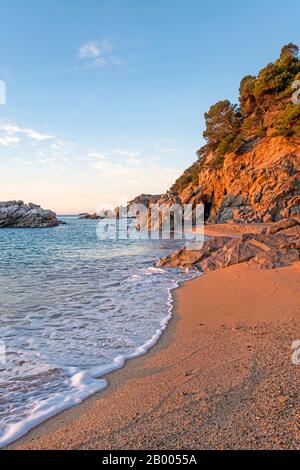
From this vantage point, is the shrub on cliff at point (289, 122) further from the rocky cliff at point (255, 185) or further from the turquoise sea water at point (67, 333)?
the turquoise sea water at point (67, 333)

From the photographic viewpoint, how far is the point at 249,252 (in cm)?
1109

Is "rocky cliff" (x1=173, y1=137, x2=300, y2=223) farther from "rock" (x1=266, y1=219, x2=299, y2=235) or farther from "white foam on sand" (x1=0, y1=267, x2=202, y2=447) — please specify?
"white foam on sand" (x1=0, y1=267, x2=202, y2=447)

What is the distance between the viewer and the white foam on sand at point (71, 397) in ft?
9.61

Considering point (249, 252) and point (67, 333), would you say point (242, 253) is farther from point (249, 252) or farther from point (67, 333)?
point (67, 333)

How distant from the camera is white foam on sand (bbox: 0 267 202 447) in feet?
9.61

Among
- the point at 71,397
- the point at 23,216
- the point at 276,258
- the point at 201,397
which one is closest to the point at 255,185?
the point at 276,258

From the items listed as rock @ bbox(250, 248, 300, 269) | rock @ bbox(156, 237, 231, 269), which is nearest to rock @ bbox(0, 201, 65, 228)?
rock @ bbox(156, 237, 231, 269)

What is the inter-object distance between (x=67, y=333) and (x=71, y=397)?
2265 millimetres

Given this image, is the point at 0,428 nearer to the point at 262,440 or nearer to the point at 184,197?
the point at 262,440

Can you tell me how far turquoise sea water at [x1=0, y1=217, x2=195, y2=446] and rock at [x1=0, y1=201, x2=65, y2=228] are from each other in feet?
224

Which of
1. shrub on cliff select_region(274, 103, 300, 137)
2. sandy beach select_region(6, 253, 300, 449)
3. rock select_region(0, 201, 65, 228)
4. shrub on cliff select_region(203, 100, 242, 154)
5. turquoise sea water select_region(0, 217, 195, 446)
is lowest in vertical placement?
turquoise sea water select_region(0, 217, 195, 446)

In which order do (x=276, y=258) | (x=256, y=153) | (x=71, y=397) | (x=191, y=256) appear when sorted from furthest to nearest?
1. (x=256, y=153)
2. (x=191, y=256)
3. (x=276, y=258)
4. (x=71, y=397)

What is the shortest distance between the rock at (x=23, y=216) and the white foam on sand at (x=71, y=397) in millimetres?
76078
